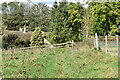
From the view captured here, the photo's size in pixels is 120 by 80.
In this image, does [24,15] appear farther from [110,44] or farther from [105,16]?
[110,44]

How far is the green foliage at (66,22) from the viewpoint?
3017 centimetres

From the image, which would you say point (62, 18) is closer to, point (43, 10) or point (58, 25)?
point (58, 25)

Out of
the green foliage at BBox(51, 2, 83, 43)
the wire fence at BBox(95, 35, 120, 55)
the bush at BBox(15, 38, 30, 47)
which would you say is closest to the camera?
the wire fence at BBox(95, 35, 120, 55)

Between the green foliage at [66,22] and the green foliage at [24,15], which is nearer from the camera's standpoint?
the green foliage at [66,22]

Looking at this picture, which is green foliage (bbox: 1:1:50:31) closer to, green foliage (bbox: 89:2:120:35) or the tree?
the tree

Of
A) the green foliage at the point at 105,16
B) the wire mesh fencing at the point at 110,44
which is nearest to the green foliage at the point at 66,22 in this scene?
the green foliage at the point at 105,16

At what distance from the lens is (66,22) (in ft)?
100

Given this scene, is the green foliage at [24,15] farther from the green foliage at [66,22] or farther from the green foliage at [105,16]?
the green foliage at [105,16]

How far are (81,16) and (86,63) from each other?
20.4 m

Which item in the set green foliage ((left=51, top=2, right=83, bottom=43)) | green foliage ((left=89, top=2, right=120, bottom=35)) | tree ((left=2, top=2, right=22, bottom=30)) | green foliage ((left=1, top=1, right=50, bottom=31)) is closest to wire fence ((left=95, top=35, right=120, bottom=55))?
green foliage ((left=89, top=2, right=120, bottom=35))

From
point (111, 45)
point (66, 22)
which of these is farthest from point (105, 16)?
point (111, 45)

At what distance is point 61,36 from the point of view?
30.0 metres

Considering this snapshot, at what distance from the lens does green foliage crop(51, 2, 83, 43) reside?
99.0 feet

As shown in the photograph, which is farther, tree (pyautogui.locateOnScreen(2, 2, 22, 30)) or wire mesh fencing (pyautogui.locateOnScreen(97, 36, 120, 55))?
tree (pyautogui.locateOnScreen(2, 2, 22, 30))
